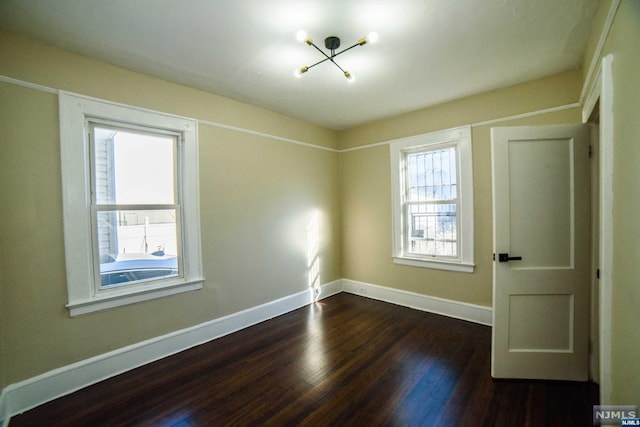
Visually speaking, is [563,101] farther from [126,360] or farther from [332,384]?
[126,360]

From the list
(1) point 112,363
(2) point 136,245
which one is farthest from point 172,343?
(2) point 136,245

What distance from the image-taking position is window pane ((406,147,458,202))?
3.35 m

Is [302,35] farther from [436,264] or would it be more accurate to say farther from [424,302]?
[424,302]

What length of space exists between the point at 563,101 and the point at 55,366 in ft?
16.4

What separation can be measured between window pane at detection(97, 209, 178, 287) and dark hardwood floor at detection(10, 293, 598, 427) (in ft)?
2.79

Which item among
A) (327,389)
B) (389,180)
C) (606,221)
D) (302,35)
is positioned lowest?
(327,389)

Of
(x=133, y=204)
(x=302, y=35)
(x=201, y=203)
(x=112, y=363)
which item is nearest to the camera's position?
(x=302, y=35)

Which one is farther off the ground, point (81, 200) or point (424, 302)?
point (81, 200)

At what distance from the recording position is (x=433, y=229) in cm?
356

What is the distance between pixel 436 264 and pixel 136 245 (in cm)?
341

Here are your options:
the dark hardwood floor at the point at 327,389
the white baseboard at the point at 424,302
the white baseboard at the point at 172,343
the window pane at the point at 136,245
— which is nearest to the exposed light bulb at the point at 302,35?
the window pane at the point at 136,245

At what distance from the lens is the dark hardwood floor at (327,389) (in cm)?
175

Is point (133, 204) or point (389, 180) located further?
point (389, 180)

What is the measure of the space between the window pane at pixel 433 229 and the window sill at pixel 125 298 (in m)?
2.82
